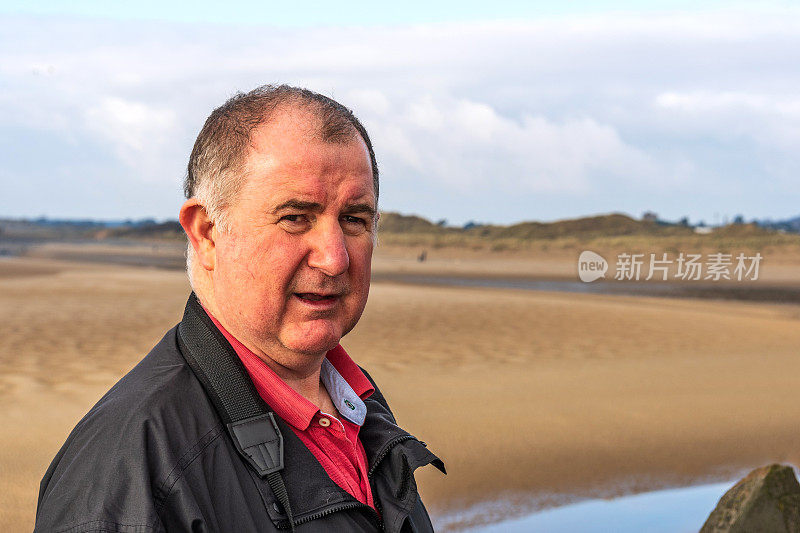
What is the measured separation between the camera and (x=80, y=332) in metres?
13.1

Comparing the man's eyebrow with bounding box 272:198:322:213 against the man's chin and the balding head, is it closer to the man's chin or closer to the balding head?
the balding head

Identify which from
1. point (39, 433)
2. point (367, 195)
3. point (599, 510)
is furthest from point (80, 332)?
point (367, 195)

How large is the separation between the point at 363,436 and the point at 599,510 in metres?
4.88

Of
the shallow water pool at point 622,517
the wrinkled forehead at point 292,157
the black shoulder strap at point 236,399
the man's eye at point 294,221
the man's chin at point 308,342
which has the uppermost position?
the wrinkled forehead at point 292,157

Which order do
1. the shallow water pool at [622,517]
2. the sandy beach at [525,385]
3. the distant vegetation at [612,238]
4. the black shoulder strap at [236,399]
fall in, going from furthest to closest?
the distant vegetation at [612,238], the sandy beach at [525,385], the shallow water pool at [622,517], the black shoulder strap at [236,399]

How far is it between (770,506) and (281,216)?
3795 millimetres

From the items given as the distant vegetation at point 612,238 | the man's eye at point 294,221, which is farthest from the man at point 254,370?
the distant vegetation at point 612,238

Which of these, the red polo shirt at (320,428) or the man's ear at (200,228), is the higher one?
the man's ear at (200,228)

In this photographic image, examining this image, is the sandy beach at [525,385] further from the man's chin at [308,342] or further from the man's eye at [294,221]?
the man's eye at [294,221]

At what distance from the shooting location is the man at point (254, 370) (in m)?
1.19

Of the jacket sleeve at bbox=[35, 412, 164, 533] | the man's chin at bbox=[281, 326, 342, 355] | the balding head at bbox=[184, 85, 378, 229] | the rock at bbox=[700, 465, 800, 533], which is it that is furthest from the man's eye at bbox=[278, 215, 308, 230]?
the rock at bbox=[700, 465, 800, 533]

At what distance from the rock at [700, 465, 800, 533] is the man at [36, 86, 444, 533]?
3.28 m

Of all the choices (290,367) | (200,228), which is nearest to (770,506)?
(290,367)

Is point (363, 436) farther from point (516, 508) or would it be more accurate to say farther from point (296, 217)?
point (516, 508)
